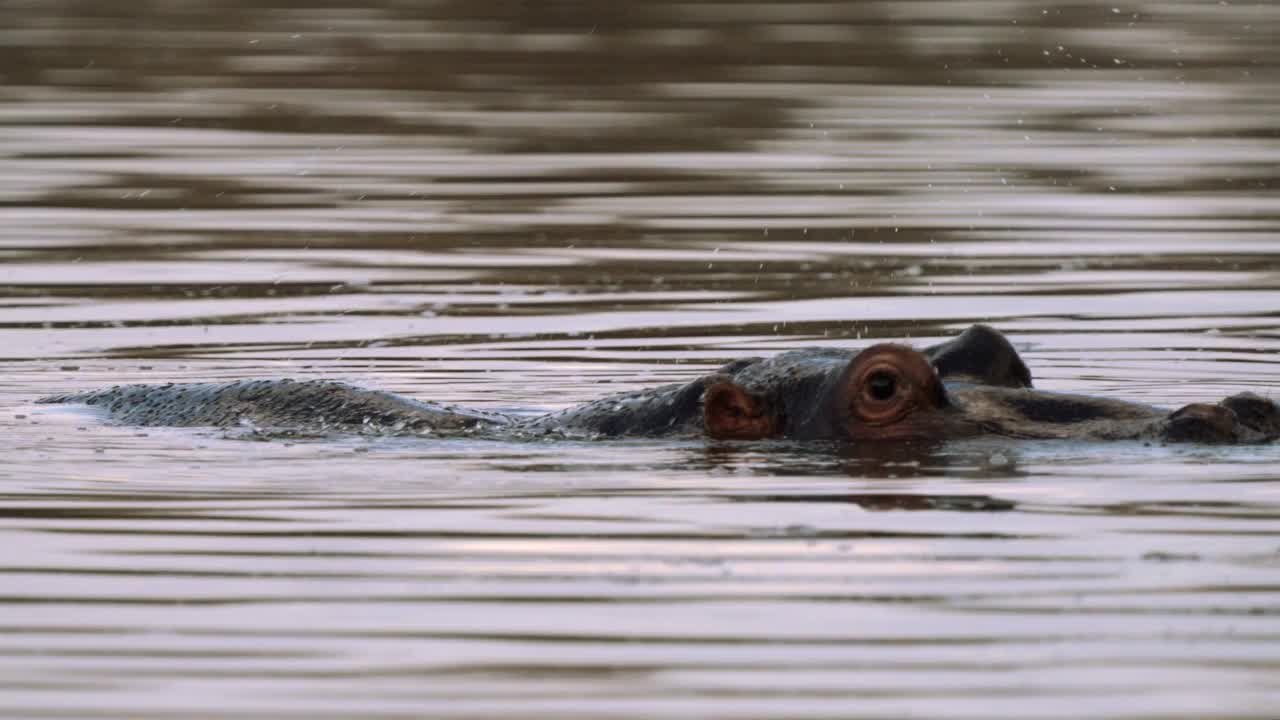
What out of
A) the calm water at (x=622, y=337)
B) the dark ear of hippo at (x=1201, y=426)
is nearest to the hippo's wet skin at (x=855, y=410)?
the dark ear of hippo at (x=1201, y=426)

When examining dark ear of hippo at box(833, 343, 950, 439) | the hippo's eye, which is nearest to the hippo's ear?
dark ear of hippo at box(833, 343, 950, 439)

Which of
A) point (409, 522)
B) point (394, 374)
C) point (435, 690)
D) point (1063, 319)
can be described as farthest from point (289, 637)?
point (1063, 319)

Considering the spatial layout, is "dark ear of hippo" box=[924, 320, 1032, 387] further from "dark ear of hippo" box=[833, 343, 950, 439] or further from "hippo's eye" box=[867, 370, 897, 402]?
"hippo's eye" box=[867, 370, 897, 402]

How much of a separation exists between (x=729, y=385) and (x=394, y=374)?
14.2 feet

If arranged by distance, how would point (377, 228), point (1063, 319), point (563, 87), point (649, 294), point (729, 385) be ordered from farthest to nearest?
point (563, 87) < point (377, 228) < point (649, 294) < point (1063, 319) < point (729, 385)

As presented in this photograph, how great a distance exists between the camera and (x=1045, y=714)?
694 cm

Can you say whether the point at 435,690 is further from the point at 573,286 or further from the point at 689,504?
the point at 573,286

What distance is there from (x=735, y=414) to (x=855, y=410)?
56 cm

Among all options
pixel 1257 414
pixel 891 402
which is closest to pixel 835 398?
pixel 891 402

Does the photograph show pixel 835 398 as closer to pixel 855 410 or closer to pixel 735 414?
pixel 855 410

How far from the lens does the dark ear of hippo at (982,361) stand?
1120cm

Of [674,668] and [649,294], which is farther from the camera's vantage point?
[649,294]

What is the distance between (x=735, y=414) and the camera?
11336 millimetres

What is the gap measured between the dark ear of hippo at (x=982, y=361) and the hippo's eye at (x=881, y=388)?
0.42 m
